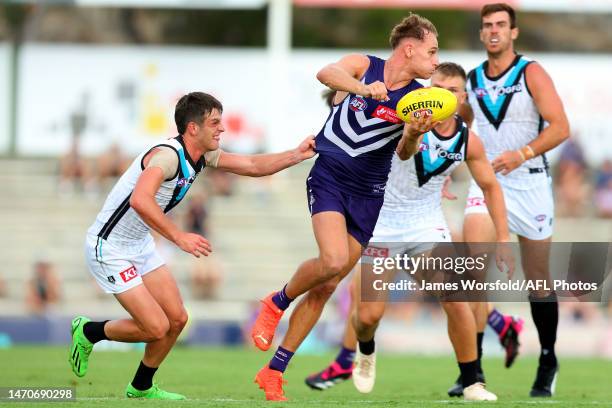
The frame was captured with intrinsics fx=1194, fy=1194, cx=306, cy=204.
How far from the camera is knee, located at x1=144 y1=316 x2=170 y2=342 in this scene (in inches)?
341

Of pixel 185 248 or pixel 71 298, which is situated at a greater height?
pixel 185 248

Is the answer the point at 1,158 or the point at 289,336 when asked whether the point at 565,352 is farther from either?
the point at 1,158

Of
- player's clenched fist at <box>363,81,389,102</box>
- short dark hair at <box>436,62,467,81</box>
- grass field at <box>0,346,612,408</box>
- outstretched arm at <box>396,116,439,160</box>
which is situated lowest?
grass field at <box>0,346,612,408</box>

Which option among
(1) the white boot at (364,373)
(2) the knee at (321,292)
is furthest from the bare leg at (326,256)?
(1) the white boot at (364,373)

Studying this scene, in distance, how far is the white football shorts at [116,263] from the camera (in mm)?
8758

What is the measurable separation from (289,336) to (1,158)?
684 inches

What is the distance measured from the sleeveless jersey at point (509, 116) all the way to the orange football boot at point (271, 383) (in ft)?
9.32

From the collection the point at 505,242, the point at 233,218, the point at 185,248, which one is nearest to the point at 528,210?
the point at 505,242

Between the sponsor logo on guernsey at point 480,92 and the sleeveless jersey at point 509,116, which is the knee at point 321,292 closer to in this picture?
the sleeveless jersey at point 509,116

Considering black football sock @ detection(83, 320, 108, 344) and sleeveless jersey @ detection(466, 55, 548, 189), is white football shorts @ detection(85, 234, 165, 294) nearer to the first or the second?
black football sock @ detection(83, 320, 108, 344)

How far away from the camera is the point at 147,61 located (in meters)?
25.0

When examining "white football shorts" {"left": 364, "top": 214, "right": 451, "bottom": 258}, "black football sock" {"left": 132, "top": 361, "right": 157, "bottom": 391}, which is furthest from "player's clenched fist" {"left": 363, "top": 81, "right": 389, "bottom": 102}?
"black football sock" {"left": 132, "top": 361, "right": 157, "bottom": 391}

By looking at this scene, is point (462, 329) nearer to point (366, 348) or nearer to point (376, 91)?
point (366, 348)

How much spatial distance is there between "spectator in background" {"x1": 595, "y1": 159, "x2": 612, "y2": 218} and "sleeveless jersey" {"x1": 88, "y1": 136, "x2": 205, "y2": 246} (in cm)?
1497
